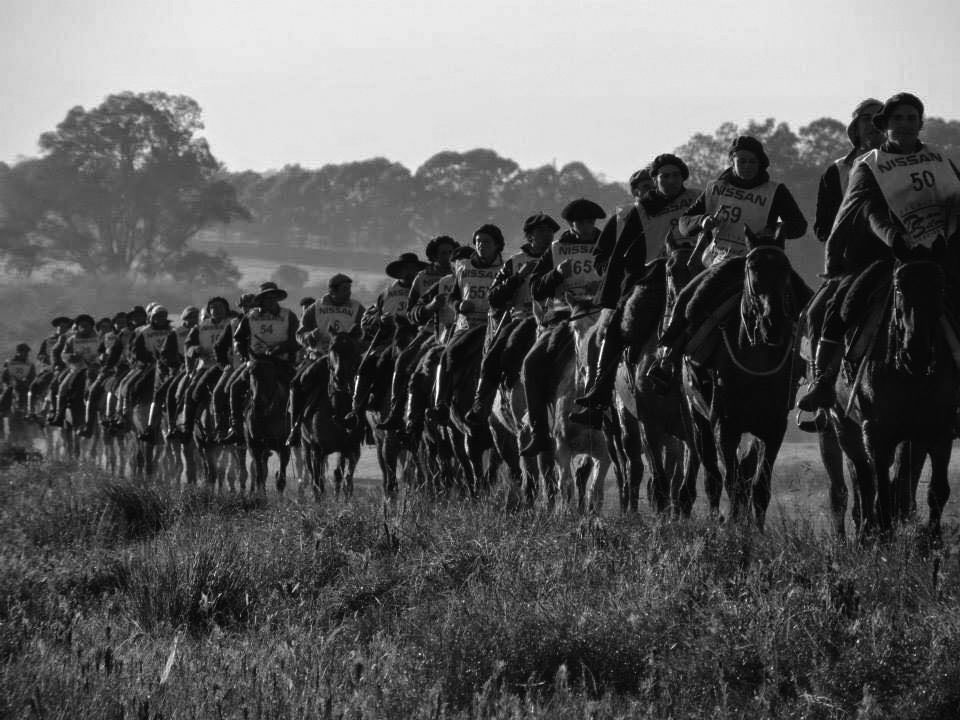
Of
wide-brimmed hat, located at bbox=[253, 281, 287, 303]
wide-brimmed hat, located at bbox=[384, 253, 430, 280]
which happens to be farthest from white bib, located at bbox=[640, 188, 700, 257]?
wide-brimmed hat, located at bbox=[253, 281, 287, 303]

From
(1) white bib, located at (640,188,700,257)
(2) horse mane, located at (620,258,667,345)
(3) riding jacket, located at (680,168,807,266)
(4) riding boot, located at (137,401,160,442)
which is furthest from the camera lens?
(4) riding boot, located at (137,401,160,442)

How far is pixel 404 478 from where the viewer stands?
18703 mm

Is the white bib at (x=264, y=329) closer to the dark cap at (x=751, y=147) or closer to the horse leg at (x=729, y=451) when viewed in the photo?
the dark cap at (x=751, y=147)

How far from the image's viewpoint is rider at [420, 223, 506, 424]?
16578mm

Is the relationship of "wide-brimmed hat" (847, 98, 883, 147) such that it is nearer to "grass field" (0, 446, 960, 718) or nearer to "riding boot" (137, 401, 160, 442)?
"grass field" (0, 446, 960, 718)

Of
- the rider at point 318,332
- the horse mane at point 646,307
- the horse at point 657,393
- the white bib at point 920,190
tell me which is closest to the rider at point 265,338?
the rider at point 318,332

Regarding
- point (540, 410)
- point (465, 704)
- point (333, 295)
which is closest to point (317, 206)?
point (333, 295)

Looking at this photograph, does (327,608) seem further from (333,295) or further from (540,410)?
(333,295)

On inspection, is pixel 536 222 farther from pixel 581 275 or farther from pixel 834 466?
pixel 834 466

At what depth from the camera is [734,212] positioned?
37.7ft

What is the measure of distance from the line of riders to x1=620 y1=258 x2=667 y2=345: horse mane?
0.24 ft

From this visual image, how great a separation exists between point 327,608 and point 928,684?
387cm

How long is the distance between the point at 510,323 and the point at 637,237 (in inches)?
123

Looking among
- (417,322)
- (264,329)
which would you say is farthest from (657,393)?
(264,329)
